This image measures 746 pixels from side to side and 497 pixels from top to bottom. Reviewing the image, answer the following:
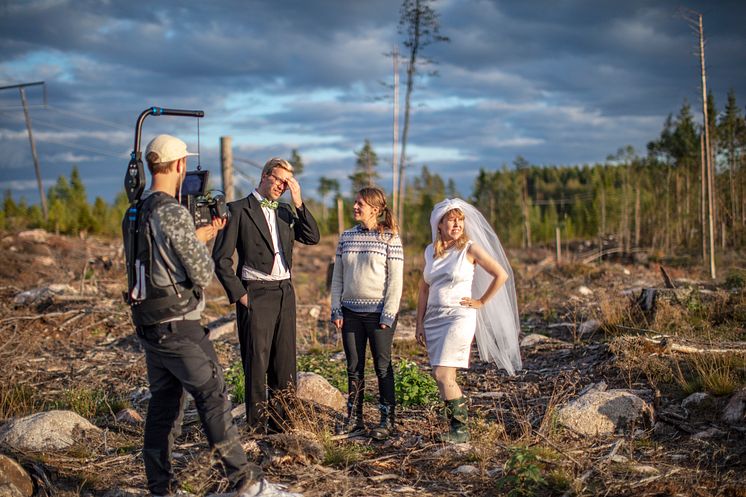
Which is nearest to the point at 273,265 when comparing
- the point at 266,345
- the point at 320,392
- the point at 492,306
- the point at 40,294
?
the point at 266,345

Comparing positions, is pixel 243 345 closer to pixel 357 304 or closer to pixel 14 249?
pixel 357 304

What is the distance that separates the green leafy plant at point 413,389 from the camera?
687 centimetres

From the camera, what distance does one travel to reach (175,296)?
400cm

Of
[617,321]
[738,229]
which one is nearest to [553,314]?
[617,321]

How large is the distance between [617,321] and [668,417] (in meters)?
3.53

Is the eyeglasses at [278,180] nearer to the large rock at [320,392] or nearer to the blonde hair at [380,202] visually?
the blonde hair at [380,202]

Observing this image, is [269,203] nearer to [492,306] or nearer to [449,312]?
[449,312]

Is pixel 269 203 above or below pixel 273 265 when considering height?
above

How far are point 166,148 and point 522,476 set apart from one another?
3.11m

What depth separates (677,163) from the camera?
33.3m

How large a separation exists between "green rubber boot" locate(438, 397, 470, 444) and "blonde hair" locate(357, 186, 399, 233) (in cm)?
155

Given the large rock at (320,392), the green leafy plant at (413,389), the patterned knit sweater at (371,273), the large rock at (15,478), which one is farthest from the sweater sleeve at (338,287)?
the large rock at (15,478)

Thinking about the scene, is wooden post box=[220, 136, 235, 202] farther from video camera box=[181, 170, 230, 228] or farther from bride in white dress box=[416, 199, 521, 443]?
video camera box=[181, 170, 230, 228]

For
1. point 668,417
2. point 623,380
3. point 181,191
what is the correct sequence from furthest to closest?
point 623,380 < point 668,417 < point 181,191
